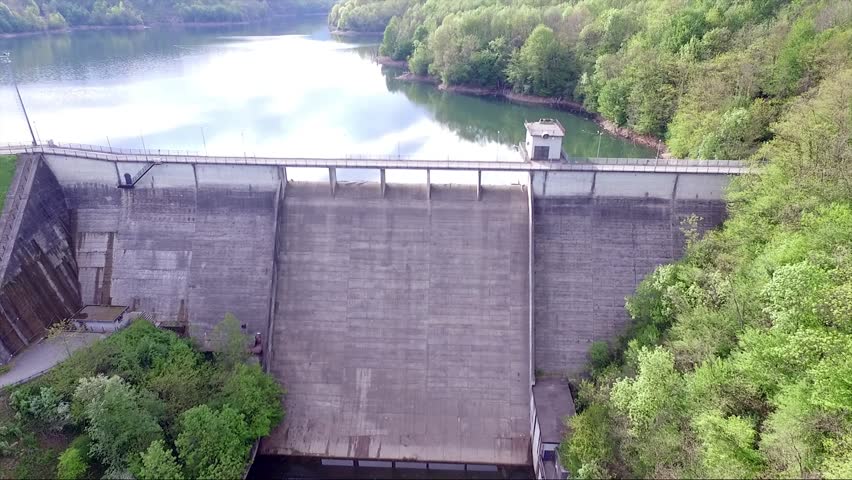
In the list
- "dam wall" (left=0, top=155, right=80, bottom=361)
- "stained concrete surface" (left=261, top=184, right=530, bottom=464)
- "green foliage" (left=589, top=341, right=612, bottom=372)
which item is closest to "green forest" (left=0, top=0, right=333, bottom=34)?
"dam wall" (left=0, top=155, right=80, bottom=361)

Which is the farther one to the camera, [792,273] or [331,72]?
[331,72]

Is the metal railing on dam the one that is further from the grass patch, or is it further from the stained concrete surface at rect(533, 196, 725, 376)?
the stained concrete surface at rect(533, 196, 725, 376)

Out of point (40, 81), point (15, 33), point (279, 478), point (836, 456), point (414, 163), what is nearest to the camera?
point (836, 456)

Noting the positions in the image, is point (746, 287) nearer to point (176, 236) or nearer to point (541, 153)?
point (541, 153)

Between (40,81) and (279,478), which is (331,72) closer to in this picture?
(40,81)

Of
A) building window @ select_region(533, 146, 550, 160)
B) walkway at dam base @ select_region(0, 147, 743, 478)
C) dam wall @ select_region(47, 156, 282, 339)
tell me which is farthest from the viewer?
building window @ select_region(533, 146, 550, 160)

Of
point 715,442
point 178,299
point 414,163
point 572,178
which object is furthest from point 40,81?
point 715,442
